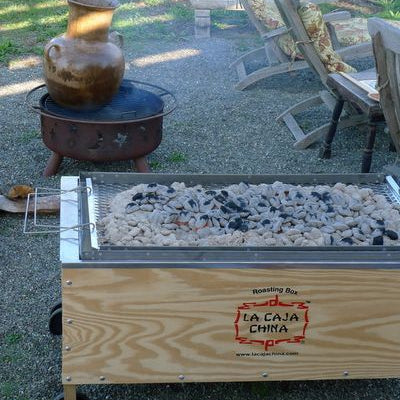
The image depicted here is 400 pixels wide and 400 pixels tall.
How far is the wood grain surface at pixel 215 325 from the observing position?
87.0 inches

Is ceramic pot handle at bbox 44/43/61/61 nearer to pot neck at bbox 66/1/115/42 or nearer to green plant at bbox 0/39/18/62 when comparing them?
pot neck at bbox 66/1/115/42

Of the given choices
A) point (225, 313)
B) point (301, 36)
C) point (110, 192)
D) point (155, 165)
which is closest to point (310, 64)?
point (301, 36)

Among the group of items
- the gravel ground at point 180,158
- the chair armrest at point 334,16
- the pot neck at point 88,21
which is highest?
the pot neck at point 88,21

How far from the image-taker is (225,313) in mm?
2287

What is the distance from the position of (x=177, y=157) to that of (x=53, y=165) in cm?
88

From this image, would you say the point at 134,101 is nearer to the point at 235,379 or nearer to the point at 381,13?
the point at 235,379

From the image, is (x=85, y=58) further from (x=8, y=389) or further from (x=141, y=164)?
(x=8, y=389)

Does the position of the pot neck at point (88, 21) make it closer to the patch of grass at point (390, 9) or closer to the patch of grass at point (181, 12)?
the patch of grass at point (181, 12)

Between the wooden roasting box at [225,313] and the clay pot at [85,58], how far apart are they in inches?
64.7

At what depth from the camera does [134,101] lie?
14.6 feet

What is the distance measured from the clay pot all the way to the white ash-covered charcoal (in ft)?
4.52

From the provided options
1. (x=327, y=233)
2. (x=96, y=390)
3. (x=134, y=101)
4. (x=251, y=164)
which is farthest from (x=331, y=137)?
(x=96, y=390)

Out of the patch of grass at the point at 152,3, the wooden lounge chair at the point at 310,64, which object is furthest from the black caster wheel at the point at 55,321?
the patch of grass at the point at 152,3

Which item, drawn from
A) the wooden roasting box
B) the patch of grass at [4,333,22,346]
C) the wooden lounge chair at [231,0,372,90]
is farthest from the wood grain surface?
the wooden lounge chair at [231,0,372,90]
